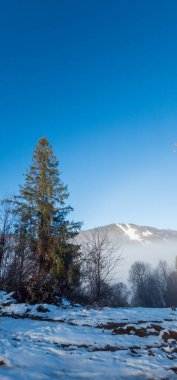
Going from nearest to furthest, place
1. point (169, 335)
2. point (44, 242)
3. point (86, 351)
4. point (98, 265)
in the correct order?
point (86, 351) < point (169, 335) < point (44, 242) < point (98, 265)

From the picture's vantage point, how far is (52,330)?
237 inches

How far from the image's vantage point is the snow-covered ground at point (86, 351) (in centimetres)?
341

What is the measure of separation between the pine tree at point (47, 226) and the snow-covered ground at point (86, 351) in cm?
787

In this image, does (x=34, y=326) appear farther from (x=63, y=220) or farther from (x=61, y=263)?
(x=63, y=220)

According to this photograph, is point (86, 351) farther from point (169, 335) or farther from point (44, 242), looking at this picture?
point (44, 242)

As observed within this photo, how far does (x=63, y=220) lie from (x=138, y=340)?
12376mm

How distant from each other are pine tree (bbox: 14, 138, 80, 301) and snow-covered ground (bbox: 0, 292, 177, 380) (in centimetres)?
787

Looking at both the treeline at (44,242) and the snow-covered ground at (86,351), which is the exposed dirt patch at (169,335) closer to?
the snow-covered ground at (86,351)

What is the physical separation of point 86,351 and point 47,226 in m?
12.0

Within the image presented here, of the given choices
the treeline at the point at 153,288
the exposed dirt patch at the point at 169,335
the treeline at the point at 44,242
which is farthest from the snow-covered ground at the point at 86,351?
the treeline at the point at 153,288

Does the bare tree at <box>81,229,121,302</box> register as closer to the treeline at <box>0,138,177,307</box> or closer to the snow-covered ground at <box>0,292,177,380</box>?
the treeline at <box>0,138,177,307</box>

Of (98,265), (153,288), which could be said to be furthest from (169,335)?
(153,288)

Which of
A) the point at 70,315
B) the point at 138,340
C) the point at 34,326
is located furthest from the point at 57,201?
the point at 138,340

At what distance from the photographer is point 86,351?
14.7 ft
